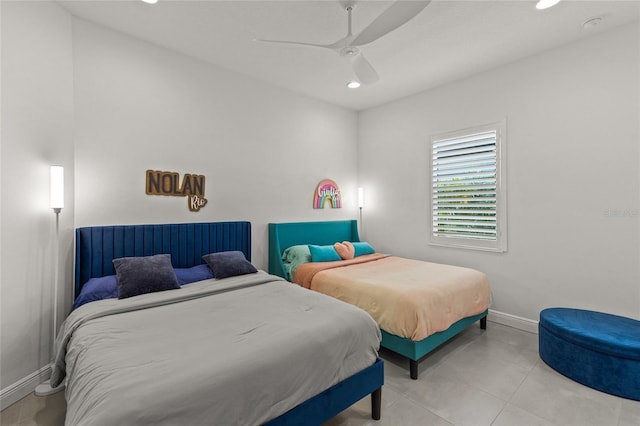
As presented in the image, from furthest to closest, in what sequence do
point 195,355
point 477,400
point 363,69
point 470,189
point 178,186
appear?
point 470,189 → point 178,186 → point 363,69 → point 477,400 → point 195,355

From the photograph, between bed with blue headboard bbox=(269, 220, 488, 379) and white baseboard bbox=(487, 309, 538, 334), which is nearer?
bed with blue headboard bbox=(269, 220, 488, 379)

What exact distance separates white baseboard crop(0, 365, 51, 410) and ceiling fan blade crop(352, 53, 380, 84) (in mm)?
3494

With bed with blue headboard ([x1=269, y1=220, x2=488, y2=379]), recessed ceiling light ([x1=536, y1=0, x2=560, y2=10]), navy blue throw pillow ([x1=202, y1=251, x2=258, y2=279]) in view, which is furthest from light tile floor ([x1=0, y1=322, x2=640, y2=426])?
recessed ceiling light ([x1=536, y1=0, x2=560, y2=10])

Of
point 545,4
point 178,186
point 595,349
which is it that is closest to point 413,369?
point 595,349

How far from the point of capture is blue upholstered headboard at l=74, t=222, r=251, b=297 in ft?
8.45

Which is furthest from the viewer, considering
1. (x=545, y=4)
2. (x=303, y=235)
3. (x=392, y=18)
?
(x=303, y=235)

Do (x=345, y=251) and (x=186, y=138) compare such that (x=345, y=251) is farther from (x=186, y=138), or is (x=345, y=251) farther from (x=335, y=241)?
(x=186, y=138)

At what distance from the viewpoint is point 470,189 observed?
12.3 ft

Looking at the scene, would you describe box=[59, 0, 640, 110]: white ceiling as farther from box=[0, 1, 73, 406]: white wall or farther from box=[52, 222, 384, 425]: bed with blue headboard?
box=[52, 222, 384, 425]: bed with blue headboard

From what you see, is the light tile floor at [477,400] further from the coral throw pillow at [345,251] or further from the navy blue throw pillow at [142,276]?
the coral throw pillow at [345,251]

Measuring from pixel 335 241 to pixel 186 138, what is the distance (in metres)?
2.55

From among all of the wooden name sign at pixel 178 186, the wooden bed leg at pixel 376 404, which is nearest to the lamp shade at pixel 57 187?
the wooden name sign at pixel 178 186

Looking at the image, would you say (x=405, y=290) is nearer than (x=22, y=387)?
No

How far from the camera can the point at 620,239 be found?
2.76 m
